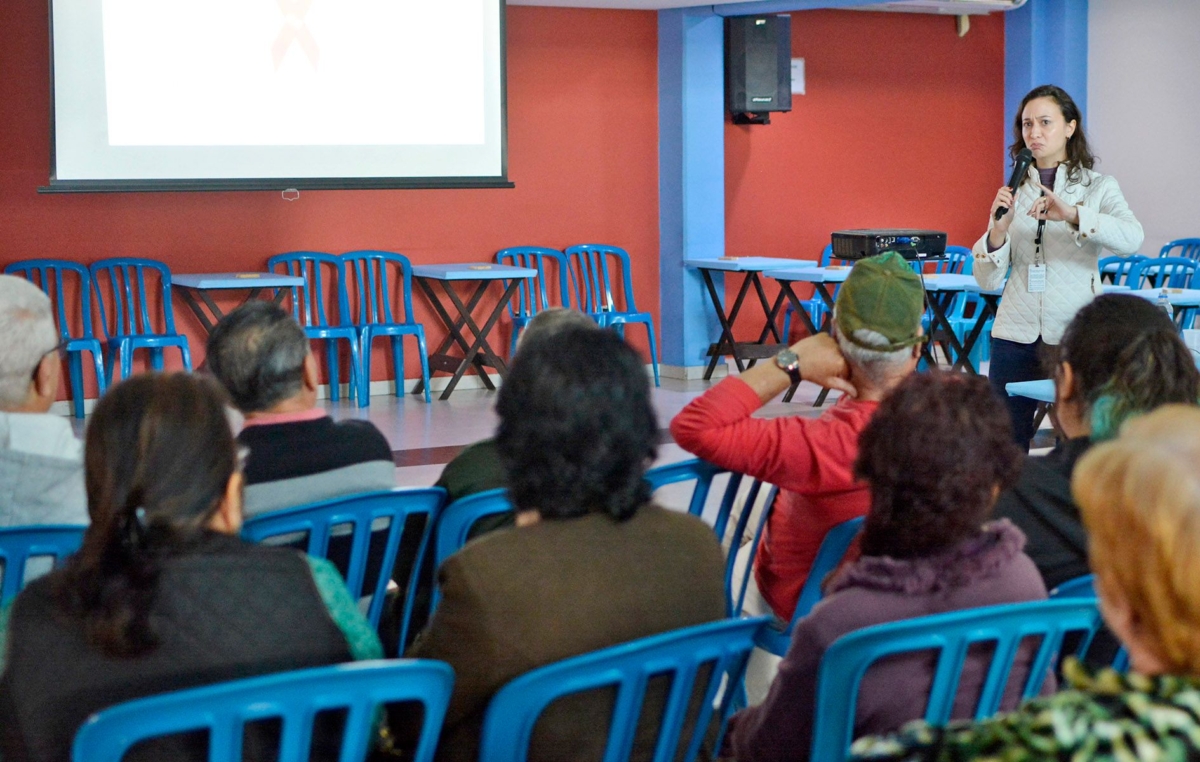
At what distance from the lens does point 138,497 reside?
1.42 meters

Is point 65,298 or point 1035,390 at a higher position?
point 65,298

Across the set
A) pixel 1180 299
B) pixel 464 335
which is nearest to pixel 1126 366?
pixel 1180 299

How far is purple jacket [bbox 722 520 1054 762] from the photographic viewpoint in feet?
4.89

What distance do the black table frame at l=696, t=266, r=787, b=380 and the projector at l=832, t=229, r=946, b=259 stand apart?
600 millimetres

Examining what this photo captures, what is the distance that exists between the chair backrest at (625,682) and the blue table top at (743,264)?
6.23 m

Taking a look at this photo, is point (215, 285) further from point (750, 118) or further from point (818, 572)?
point (818, 572)

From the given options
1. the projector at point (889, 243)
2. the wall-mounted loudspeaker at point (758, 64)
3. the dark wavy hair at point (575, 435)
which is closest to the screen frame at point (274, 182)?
the wall-mounted loudspeaker at point (758, 64)

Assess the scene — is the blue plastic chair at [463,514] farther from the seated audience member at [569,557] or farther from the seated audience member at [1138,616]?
the seated audience member at [1138,616]

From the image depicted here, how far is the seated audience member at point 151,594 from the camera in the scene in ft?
4.60

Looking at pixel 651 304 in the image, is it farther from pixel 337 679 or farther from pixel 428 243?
pixel 337 679

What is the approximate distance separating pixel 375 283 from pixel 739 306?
219 cm

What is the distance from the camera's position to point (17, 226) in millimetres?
6855

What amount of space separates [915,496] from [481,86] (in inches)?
233

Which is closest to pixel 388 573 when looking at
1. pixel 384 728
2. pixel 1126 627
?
pixel 384 728
